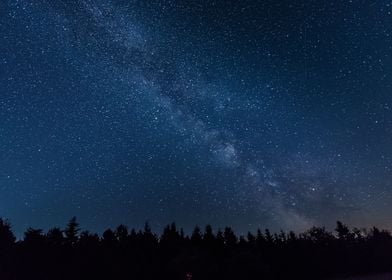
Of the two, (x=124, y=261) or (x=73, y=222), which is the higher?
(x=73, y=222)

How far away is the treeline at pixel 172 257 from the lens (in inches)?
1930

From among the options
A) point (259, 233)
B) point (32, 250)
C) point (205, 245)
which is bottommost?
point (32, 250)

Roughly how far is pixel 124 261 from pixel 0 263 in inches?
698

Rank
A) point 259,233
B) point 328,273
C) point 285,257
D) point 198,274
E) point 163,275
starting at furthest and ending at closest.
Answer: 1. point 259,233
2. point 328,273
3. point 285,257
4. point 163,275
5. point 198,274

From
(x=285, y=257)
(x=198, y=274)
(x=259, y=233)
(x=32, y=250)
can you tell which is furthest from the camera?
(x=259, y=233)

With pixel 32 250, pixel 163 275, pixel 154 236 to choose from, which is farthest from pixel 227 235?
pixel 32 250

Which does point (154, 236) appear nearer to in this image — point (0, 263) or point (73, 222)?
point (73, 222)

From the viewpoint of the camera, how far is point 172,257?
5888cm

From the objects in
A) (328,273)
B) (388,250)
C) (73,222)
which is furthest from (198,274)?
(388,250)

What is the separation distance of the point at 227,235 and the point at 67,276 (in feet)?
121

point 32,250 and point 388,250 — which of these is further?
point 388,250

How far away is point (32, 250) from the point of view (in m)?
48.7

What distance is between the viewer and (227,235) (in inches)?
2982

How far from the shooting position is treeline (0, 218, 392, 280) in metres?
49.0
